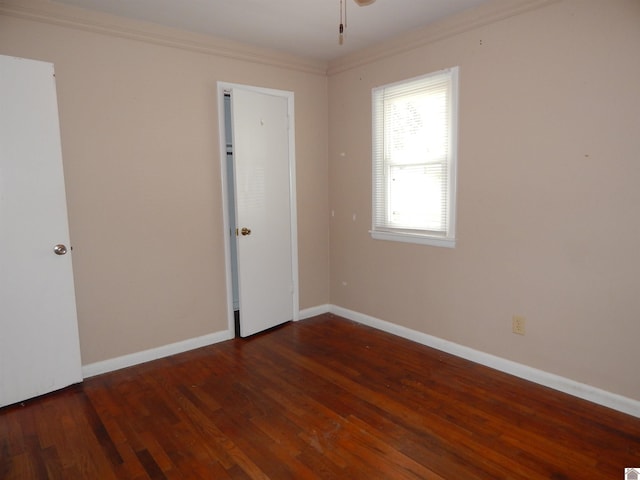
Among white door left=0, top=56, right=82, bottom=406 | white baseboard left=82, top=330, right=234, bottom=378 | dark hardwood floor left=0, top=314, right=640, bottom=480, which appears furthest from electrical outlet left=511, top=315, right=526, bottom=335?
white door left=0, top=56, right=82, bottom=406

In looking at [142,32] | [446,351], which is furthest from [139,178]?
[446,351]

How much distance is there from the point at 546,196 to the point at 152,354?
3150 mm

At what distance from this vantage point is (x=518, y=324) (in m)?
2.88

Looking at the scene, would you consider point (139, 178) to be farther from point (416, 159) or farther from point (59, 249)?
point (416, 159)

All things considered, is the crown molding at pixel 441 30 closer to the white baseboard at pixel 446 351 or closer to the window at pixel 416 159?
the window at pixel 416 159

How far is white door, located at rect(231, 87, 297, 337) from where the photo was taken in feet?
11.8

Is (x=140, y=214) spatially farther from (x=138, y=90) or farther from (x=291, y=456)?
(x=291, y=456)

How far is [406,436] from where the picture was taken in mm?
2252

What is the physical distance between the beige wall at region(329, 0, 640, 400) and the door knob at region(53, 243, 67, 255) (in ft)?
8.61

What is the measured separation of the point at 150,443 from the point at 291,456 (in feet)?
2.60

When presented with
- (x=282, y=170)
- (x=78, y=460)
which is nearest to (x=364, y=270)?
(x=282, y=170)

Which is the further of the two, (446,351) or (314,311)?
(314,311)

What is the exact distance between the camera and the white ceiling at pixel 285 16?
8.98 feet

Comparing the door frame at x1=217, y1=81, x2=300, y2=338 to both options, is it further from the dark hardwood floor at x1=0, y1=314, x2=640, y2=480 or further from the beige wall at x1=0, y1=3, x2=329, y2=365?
the dark hardwood floor at x1=0, y1=314, x2=640, y2=480
